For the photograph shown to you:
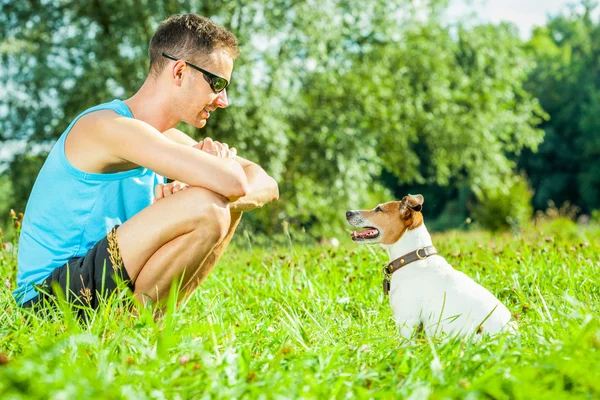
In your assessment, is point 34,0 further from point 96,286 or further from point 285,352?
point 285,352

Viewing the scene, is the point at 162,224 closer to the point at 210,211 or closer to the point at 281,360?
the point at 210,211

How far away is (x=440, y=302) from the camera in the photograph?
3303 mm

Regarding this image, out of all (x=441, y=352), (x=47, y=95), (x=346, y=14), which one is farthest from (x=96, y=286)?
(x=346, y=14)

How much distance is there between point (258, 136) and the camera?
43.6 feet

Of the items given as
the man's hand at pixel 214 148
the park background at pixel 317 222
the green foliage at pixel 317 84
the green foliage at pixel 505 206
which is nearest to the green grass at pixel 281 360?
the park background at pixel 317 222

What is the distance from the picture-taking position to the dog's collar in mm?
3646

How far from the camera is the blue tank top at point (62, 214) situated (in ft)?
10.6

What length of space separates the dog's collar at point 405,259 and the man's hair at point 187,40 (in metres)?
1.55

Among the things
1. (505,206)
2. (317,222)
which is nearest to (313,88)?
(317,222)

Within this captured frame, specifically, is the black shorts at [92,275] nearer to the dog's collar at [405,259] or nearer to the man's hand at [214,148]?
the man's hand at [214,148]

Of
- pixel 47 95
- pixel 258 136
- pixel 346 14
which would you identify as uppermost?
pixel 346 14

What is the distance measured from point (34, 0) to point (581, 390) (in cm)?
1481

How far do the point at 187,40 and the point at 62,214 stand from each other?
1132mm

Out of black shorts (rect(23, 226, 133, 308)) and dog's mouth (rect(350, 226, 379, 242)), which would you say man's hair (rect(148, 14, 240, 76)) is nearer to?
black shorts (rect(23, 226, 133, 308))
